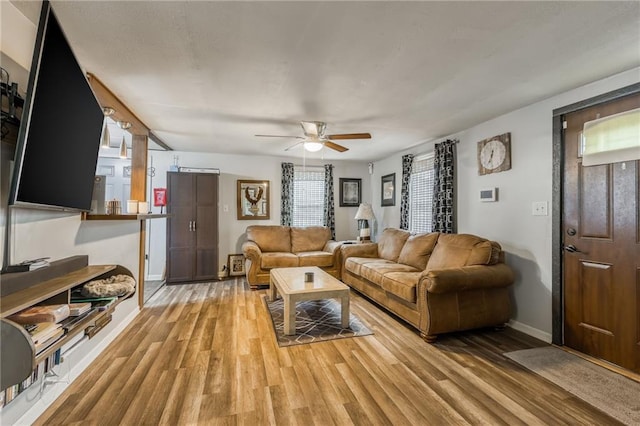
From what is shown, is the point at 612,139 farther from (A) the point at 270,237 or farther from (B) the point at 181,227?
(B) the point at 181,227

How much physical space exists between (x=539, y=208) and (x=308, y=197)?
3976 millimetres

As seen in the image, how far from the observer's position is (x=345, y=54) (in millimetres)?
1992

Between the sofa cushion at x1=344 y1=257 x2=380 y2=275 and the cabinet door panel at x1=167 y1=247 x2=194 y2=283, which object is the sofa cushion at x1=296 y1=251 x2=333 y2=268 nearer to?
the sofa cushion at x1=344 y1=257 x2=380 y2=275

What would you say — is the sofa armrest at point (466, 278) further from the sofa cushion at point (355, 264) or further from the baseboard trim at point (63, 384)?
the baseboard trim at point (63, 384)

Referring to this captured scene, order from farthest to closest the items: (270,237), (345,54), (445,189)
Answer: (270,237) < (445,189) < (345,54)

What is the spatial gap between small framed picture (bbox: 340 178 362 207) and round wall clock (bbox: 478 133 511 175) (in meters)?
2.94

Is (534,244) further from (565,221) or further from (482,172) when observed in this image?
(482,172)

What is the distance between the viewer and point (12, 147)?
149 cm

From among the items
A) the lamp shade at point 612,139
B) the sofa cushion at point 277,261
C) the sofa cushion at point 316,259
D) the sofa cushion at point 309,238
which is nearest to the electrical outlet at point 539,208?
the lamp shade at point 612,139

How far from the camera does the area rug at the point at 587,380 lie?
5.97 ft

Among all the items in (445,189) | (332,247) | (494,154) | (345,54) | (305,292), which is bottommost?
(305,292)

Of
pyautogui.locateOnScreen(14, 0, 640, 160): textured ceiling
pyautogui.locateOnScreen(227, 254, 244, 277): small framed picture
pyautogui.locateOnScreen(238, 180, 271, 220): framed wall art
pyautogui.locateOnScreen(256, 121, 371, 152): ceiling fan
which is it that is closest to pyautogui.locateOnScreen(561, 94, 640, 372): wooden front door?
pyautogui.locateOnScreen(14, 0, 640, 160): textured ceiling

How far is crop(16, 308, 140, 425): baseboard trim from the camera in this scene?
5.54ft

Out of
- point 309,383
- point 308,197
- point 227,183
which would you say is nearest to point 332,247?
point 308,197
